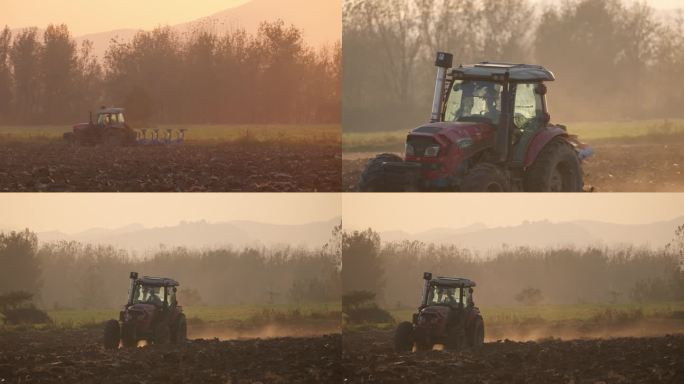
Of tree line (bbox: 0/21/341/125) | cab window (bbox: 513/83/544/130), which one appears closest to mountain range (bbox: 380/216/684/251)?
cab window (bbox: 513/83/544/130)

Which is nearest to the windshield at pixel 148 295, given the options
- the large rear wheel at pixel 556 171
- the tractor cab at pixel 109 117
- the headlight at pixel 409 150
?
the tractor cab at pixel 109 117

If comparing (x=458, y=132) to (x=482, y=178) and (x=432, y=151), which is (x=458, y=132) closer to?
(x=432, y=151)

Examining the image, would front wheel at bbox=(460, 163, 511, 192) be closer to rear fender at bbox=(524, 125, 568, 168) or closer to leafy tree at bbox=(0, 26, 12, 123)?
rear fender at bbox=(524, 125, 568, 168)

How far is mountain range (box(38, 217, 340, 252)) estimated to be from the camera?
12.9 m

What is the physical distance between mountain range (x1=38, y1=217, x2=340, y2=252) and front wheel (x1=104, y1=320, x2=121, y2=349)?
0.71 meters

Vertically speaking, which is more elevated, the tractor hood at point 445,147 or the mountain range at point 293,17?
the mountain range at point 293,17

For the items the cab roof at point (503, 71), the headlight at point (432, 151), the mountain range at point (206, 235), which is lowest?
the mountain range at point (206, 235)

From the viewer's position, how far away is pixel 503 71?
12.7 meters

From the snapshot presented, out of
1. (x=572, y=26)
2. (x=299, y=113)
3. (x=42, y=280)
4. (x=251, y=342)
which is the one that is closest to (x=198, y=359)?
(x=251, y=342)

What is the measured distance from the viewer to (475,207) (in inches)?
505

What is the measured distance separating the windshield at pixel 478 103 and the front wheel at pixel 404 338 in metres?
1.92

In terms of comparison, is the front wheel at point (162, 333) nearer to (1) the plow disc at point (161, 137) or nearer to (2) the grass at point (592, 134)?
(1) the plow disc at point (161, 137)

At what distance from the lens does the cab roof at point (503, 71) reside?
12711mm

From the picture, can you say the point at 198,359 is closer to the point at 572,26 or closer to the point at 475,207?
the point at 475,207
